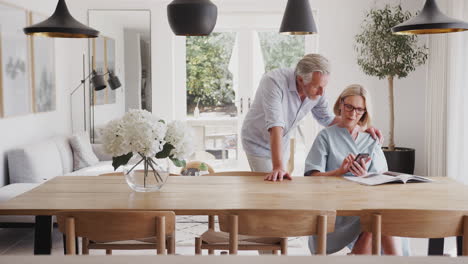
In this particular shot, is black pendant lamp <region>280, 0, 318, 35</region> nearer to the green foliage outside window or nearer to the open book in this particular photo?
the open book

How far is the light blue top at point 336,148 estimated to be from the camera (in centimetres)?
340

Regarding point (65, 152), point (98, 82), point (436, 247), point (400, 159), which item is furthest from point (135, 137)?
point (400, 159)

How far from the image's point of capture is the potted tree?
21.4ft

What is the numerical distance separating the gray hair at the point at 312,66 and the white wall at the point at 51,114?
3.06 meters

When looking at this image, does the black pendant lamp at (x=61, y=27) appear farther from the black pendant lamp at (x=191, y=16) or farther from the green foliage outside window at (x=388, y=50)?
the green foliage outside window at (x=388, y=50)

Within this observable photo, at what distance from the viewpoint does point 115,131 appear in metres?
2.82

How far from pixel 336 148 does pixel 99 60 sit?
4.64m

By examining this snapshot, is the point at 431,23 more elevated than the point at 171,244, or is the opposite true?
the point at 431,23

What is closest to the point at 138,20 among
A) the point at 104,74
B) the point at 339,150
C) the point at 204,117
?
the point at 104,74

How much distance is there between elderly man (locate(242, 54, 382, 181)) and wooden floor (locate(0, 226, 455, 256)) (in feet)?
3.29

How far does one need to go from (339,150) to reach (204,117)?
14.9 ft

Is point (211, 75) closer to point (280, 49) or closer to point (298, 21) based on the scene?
point (280, 49)

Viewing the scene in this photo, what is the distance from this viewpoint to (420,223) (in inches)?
93.9

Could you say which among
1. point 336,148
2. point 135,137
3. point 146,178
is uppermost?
point 135,137
